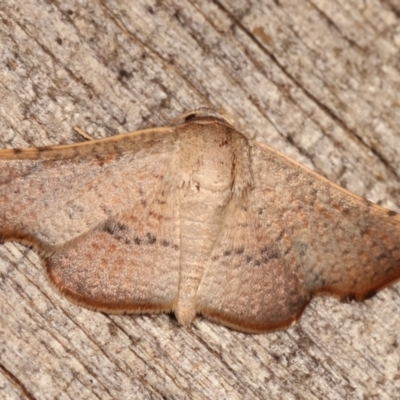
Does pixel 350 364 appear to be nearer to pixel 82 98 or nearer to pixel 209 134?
pixel 209 134

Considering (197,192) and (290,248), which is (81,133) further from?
(290,248)

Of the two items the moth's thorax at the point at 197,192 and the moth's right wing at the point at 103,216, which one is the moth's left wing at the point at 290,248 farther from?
the moth's right wing at the point at 103,216

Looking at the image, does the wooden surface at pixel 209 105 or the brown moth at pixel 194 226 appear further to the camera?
the wooden surface at pixel 209 105

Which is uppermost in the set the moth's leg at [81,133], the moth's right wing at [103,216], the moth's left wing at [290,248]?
the moth's left wing at [290,248]

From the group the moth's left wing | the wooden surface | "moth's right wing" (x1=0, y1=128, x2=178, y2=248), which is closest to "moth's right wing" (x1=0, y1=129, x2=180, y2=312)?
"moth's right wing" (x1=0, y1=128, x2=178, y2=248)

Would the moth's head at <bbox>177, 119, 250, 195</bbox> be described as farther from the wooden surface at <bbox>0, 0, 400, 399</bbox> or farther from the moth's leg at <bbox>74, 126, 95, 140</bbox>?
the moth's leg at <bbox>74, 126, 95, 140</bbox>

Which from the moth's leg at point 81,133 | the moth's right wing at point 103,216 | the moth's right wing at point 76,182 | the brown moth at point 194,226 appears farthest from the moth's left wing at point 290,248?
the moth's leg at point 81,133
